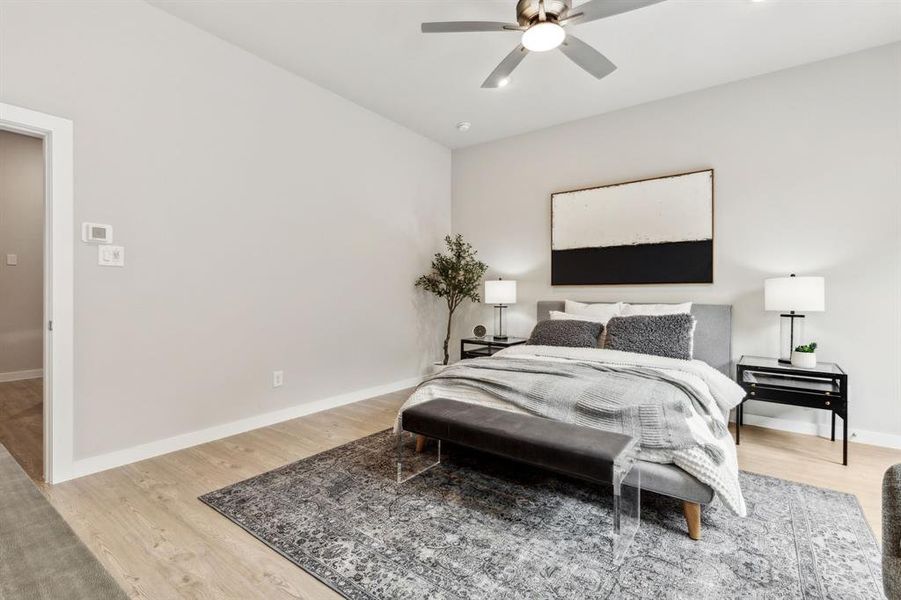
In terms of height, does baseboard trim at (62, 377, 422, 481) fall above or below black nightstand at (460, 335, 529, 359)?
below

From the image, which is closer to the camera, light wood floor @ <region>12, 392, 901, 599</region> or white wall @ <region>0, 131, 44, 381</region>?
light wood floor @ <region>12, 392, 901, 599</region>

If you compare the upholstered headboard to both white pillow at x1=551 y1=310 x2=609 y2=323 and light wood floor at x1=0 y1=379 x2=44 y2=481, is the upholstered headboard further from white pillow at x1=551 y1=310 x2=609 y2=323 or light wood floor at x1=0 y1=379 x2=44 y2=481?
light wood floor at x1=0 y1=379 x2=44 y2=481

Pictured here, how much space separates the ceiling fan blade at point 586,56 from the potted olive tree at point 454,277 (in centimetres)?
260

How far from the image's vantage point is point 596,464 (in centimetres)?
175

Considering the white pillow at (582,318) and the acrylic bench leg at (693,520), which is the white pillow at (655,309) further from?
the acrylic bench leg at (693,520)

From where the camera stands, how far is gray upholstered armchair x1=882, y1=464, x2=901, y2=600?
1016 mm

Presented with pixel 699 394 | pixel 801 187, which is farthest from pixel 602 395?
pixel 801 187

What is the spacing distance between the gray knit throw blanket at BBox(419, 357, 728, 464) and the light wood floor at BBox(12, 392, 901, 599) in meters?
0.97

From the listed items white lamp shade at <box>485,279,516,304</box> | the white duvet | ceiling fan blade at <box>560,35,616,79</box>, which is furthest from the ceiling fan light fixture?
white lamp shade at <box>485,279,516,304</box>

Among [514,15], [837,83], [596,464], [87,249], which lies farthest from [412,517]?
[837,83]

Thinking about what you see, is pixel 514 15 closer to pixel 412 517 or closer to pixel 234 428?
pixel 412 517

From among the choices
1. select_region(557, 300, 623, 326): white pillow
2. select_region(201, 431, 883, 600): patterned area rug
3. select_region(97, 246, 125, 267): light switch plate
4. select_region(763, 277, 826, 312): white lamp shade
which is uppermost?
select_region(97, 246, 125, 267): light switch plate

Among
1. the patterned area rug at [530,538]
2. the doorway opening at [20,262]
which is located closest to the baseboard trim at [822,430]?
the patterned area rug at [530,538]

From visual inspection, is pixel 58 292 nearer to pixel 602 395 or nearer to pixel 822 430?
pixel 602 395
